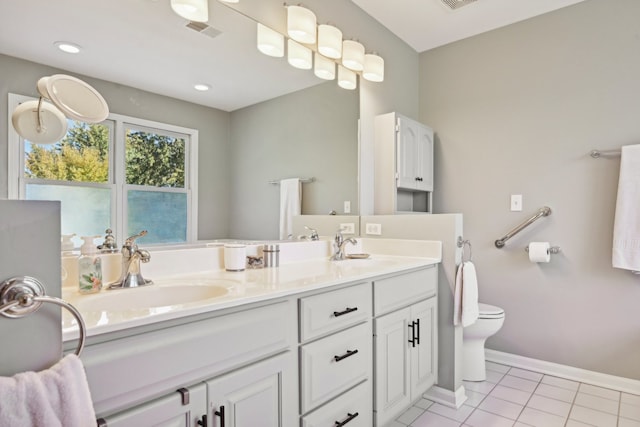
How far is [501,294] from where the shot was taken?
2.68 m

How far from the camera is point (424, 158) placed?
281 cm

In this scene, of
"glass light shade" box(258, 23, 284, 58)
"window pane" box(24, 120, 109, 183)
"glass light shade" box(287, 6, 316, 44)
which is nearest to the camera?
"window pane" box(24, 120, 109, 183)

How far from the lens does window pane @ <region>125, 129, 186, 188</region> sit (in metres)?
1.38

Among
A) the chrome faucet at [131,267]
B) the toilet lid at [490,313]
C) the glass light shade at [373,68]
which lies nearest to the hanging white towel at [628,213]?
the toilet lid at [490,313]

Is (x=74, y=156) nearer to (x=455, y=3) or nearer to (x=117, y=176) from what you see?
(x=117, y=176)

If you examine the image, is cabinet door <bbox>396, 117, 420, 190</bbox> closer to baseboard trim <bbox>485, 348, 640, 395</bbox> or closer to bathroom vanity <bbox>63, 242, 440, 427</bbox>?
bathroom vanity <bbox>63, 242, 440, 427</bbox>

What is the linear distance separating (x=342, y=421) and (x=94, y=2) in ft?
5.77

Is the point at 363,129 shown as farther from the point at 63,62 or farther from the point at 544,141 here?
the point at 63,62

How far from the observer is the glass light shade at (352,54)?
2.34 meters

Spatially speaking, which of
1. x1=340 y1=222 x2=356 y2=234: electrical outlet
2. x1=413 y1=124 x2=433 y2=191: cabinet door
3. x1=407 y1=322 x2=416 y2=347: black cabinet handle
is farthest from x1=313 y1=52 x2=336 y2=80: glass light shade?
x1=407 y1=322 x2=416 y2=347: black cabinet handle

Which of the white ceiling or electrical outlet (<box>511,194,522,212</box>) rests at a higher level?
the white ceiling

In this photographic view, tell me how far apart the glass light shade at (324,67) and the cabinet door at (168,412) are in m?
1.82

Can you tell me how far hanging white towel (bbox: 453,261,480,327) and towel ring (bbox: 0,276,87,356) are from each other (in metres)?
1.86

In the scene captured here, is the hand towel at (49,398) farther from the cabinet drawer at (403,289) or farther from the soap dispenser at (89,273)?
the cabinet drawer at (403,289)
